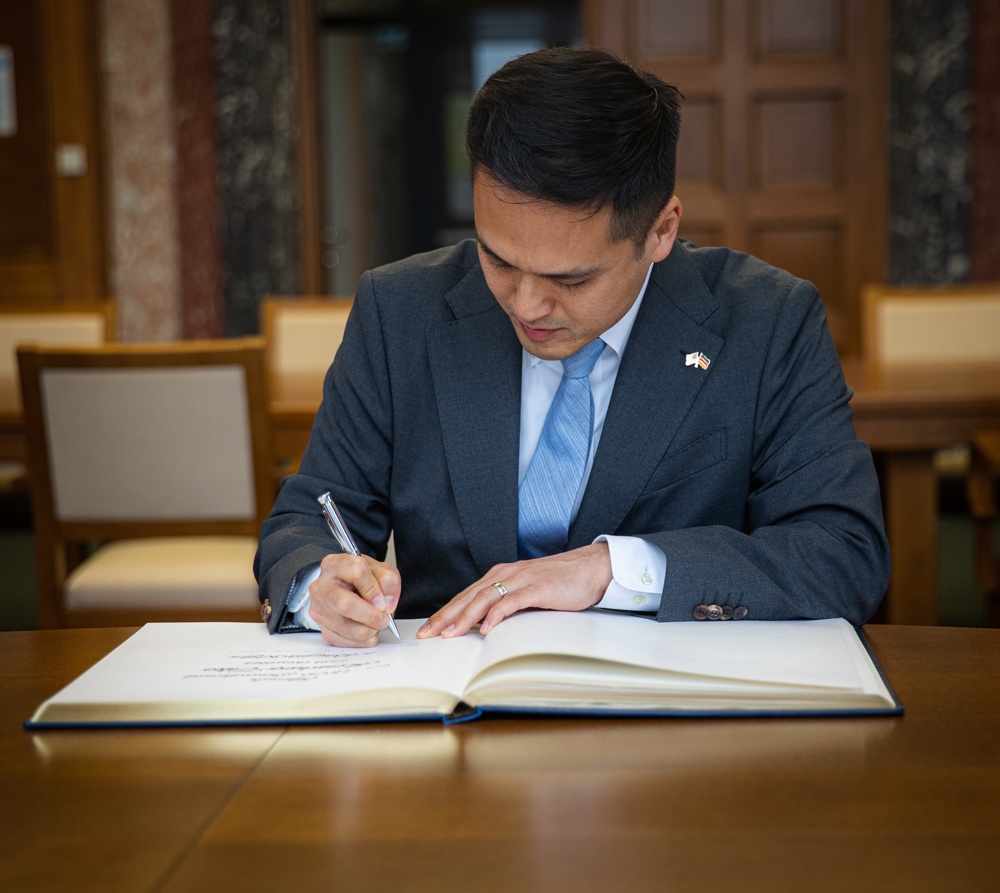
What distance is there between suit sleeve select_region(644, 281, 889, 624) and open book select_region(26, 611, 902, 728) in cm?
12

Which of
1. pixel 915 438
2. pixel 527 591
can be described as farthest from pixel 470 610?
pixel 915 438

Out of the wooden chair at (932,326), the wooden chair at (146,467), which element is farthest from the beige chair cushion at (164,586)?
the wooden chair at (932,326)

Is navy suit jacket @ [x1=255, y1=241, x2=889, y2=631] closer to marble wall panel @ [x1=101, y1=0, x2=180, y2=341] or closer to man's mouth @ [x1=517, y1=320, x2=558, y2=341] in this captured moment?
man's mouth @ [x1=517, y1=320, x2=558, y2=341]

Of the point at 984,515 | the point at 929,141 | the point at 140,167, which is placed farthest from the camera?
the point at 140,167

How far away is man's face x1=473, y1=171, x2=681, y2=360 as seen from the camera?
4.45 feet

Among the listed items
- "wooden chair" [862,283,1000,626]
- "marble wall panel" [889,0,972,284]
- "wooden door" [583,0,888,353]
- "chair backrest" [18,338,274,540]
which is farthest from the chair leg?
"marble wall panel" [889,0,972,284]

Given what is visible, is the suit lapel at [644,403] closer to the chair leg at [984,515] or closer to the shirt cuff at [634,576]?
the shirt cuff at [634,576]

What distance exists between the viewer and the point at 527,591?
1256 mm

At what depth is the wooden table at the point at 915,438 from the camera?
2768mm

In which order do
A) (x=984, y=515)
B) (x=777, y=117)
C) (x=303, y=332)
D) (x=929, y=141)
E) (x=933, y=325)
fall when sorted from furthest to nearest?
(x=929, y=141) < (x=777, y=117) < (x=303, y=332) < (x=933, y=325) < (x=984, y=515)

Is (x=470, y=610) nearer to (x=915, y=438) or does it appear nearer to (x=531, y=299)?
(x=531, y=299)

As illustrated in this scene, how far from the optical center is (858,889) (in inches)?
29.2

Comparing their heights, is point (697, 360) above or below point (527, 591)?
above

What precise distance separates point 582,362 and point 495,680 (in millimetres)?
682
